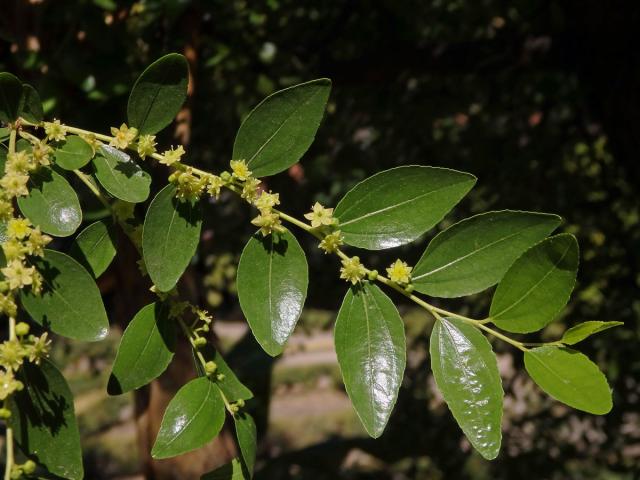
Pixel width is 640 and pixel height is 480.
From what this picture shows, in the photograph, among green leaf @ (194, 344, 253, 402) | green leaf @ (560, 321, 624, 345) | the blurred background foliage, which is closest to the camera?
green leaf @ (560, 321, 624, 345)

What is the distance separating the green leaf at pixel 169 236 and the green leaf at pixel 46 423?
0.12 m

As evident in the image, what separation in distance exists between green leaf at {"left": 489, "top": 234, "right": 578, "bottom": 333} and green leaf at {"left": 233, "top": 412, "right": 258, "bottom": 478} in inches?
9.7

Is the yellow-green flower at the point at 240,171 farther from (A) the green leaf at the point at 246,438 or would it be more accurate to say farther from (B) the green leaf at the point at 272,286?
A: (A) the green leaf at the point at 246,438

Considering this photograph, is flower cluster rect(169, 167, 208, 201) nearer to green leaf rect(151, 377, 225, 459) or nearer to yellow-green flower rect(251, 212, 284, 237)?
yellow-green flower rect(251, 212, 284, 237)

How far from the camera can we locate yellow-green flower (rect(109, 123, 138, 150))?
0.77m

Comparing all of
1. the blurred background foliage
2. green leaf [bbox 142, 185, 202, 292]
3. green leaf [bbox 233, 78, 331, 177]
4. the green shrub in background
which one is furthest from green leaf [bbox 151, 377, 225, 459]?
the blurred background foliage

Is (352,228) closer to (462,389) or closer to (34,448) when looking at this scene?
(462,389)

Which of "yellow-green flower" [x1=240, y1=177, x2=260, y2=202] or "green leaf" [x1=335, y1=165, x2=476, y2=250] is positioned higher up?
"yellow-green flower" [x1=240, y1=177, x2=260, y2=202]

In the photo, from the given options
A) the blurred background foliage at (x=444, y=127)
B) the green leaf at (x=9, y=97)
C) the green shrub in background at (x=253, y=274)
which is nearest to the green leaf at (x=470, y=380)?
the green shrub in background at (x=253, y=274)

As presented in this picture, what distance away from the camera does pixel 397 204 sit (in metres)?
0.77

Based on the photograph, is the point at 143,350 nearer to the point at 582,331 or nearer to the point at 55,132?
the point at 55,132

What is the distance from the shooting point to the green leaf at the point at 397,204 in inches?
29.8

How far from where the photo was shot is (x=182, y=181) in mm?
746

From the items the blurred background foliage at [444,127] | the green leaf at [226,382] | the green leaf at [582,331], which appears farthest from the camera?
the blurred background foliage at [444,127]
